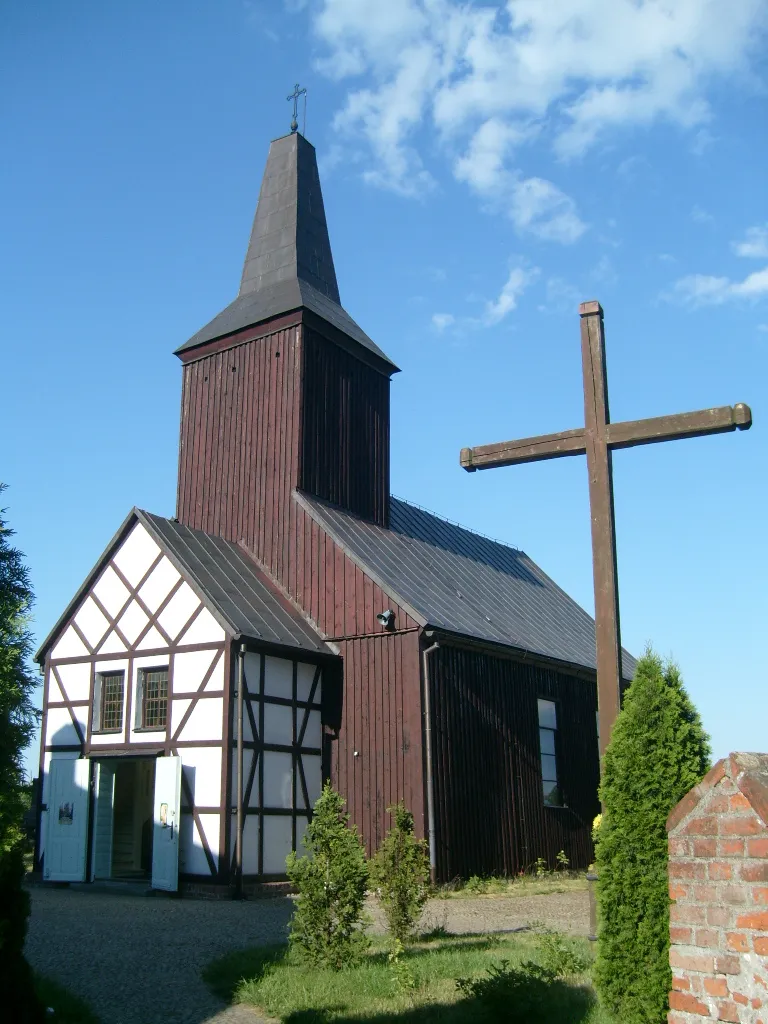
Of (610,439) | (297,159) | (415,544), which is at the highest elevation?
(297,159)

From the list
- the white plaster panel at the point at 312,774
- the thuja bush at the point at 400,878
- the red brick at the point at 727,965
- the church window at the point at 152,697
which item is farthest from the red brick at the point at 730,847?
the church window at the point at 152,697

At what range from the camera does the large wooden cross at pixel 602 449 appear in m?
7.75

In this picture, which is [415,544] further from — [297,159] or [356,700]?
[297,159]

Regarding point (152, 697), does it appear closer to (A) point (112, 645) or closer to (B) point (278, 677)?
(A) point (112, 645)

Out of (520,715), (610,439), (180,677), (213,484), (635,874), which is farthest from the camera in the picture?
(213,484)

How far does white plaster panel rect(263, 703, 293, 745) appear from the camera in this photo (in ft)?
57.2

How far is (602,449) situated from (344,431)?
14470mm

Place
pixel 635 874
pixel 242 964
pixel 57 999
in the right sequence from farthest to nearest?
1. pixel 242 964
2. pixel 57 999
3. pixel 635 874

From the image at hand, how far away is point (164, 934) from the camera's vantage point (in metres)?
11.6

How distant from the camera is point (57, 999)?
25.7 ft

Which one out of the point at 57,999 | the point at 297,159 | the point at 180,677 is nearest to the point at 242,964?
the point at 57,999

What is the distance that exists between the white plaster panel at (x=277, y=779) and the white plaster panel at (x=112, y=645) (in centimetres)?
357

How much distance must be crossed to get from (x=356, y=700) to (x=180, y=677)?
10.8 feet

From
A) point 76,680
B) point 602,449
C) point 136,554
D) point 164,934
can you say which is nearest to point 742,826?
point 602,449
